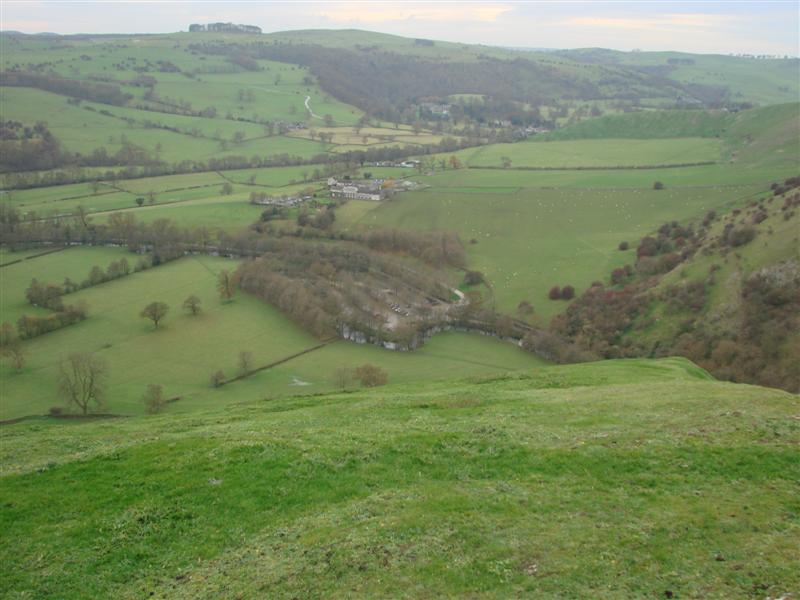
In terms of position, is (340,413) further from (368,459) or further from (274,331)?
(274,331)

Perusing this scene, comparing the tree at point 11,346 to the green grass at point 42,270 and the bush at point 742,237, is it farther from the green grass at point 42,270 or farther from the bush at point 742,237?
the bush at point 742,237

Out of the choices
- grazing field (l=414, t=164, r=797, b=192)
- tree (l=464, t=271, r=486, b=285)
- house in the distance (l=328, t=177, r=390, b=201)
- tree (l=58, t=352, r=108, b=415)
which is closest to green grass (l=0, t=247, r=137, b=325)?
tree (l=58, t=352, r=108, b=415)

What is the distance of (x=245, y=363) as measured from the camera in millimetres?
65750

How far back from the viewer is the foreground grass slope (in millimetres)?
18297

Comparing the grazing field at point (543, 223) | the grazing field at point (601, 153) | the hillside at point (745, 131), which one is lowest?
the grazing field at point (543, 223)

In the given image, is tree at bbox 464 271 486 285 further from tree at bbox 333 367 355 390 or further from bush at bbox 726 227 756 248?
tree at bbox 333 367 355 390

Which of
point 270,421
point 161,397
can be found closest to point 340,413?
point 270,421

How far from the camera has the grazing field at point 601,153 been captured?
15675 centimetres

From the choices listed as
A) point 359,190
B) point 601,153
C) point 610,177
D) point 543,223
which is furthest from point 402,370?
point 601,153

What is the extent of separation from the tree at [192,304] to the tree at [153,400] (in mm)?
26320

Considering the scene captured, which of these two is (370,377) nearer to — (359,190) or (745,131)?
(359,190)

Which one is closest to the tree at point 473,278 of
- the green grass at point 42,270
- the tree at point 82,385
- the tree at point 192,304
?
the tree at point 192,304

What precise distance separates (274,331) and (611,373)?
4405cm

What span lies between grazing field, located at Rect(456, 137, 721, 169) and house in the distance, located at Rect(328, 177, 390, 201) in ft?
108
